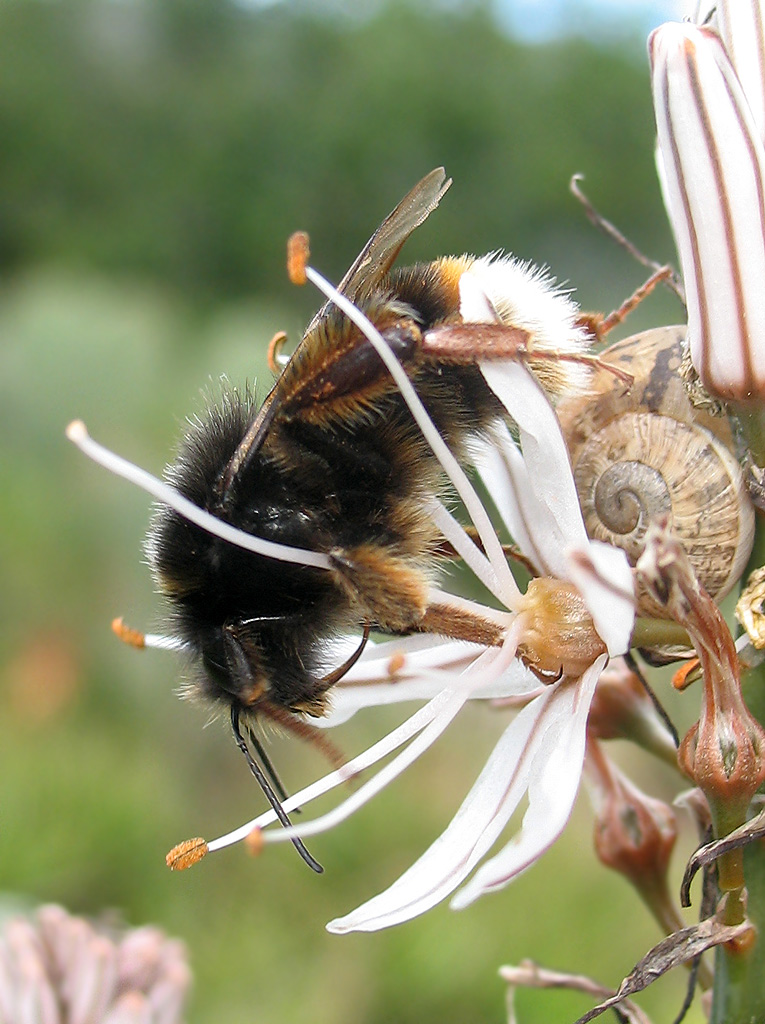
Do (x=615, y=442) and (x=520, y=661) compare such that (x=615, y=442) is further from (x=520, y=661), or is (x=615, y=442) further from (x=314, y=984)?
(x=314, y=984)

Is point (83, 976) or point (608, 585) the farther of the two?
point (83, 976)

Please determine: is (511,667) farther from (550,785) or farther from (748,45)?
(748,45)

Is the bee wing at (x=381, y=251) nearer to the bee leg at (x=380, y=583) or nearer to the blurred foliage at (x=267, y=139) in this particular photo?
the bee leg at (x=380, y=583)

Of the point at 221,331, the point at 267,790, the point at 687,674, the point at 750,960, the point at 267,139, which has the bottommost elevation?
the point at 750,960

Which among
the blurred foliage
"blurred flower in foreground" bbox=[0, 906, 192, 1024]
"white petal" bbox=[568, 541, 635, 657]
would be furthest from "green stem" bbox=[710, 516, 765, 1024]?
the blurred foliage

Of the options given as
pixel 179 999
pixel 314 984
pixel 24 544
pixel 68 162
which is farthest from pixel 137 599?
pixel 68 162

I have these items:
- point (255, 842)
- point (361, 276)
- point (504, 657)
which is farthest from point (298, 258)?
point (255, 842)
